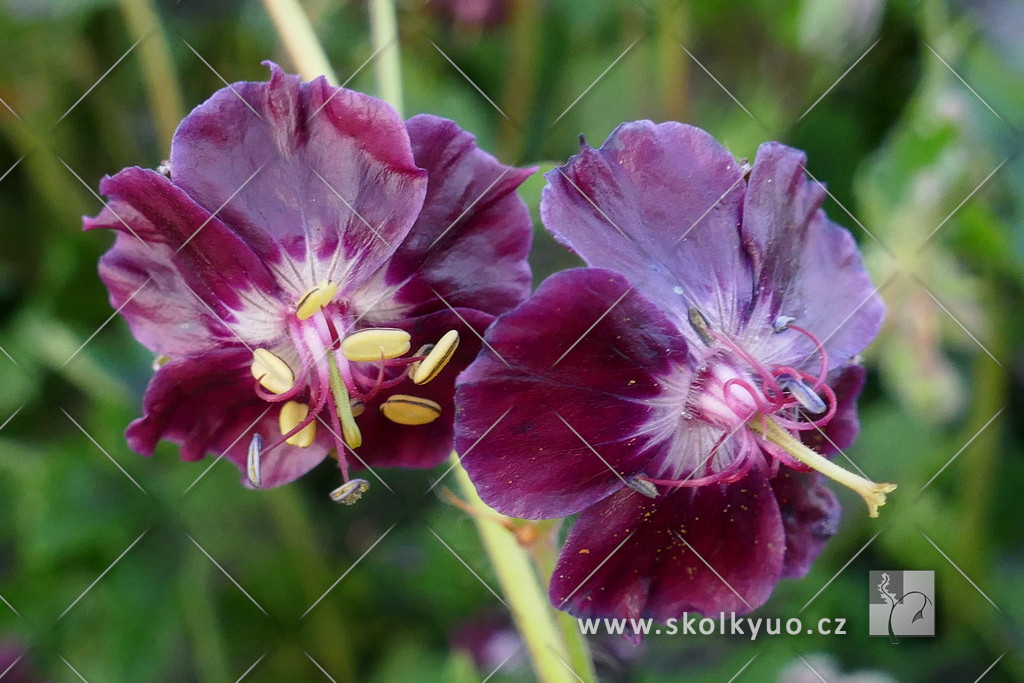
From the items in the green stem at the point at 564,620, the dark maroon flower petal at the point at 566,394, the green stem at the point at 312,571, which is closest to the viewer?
the dark maroon flower petal at the point at 566,394

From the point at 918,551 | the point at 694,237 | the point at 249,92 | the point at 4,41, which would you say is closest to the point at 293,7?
the point at 249,92

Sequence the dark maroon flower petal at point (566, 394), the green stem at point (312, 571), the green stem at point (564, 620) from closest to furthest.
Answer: the dark maroon flower petal at point (566, 394) < the green stem at point (564, 620) < the green stem at point (312, 571)

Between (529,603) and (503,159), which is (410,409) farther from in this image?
(503,159)

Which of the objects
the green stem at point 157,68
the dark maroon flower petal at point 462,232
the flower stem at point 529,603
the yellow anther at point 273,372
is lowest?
the flower stem at point 529,603

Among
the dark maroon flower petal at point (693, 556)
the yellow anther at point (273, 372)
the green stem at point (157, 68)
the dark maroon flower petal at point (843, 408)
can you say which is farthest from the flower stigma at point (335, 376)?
the green stem at point (157, 68)

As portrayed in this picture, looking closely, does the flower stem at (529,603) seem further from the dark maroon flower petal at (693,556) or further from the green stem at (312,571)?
the green stem at (312,571)

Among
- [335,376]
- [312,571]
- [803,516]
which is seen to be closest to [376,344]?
[335,376]

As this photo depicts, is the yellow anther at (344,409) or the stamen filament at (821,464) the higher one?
the stamen filament at (821,464)
